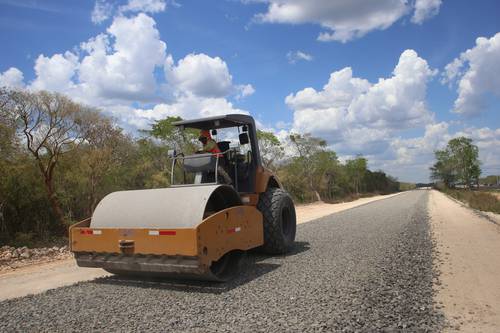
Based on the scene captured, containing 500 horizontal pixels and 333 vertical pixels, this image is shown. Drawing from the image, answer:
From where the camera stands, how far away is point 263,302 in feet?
17.4

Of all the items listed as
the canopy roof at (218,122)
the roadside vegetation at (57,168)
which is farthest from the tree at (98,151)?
the canopy roof at (218,122)

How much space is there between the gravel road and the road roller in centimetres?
37

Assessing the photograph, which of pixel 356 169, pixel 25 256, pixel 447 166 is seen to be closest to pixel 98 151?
pixel 25 256

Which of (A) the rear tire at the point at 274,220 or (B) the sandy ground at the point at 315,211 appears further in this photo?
(B) the sandy ground at the point at 315,211

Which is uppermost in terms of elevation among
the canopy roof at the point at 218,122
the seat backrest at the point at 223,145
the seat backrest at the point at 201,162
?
the canopy roof at the point at 218,122

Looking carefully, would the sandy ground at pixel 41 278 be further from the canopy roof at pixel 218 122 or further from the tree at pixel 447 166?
the tree at pixel 447 166

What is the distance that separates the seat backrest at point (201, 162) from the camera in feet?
24.8

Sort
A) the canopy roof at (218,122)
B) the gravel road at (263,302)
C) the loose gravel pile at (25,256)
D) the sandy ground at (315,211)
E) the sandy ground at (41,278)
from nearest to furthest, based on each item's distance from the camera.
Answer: the gravel road at (263,302) < the sandy ground at (41,278) < the canopy roof at (218,122) < the loose gravel pile at (25,256) < the sandy ground at (315,211)

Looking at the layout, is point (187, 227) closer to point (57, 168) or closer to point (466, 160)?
point (57, 168)

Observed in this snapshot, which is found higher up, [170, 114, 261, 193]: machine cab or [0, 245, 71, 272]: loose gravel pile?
[170, 114, 261, 193]: machine cab

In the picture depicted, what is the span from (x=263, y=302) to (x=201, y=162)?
3041mm

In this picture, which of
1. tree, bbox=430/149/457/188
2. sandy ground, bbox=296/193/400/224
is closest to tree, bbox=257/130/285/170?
sandy ground, bbox=296/193/400/224

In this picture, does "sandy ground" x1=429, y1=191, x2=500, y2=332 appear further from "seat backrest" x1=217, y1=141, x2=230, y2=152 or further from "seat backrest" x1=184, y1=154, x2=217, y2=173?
"seat backrest" x1=217, y1=141, x2=230, y2=152

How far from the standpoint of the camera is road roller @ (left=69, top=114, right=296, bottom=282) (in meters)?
5.71
